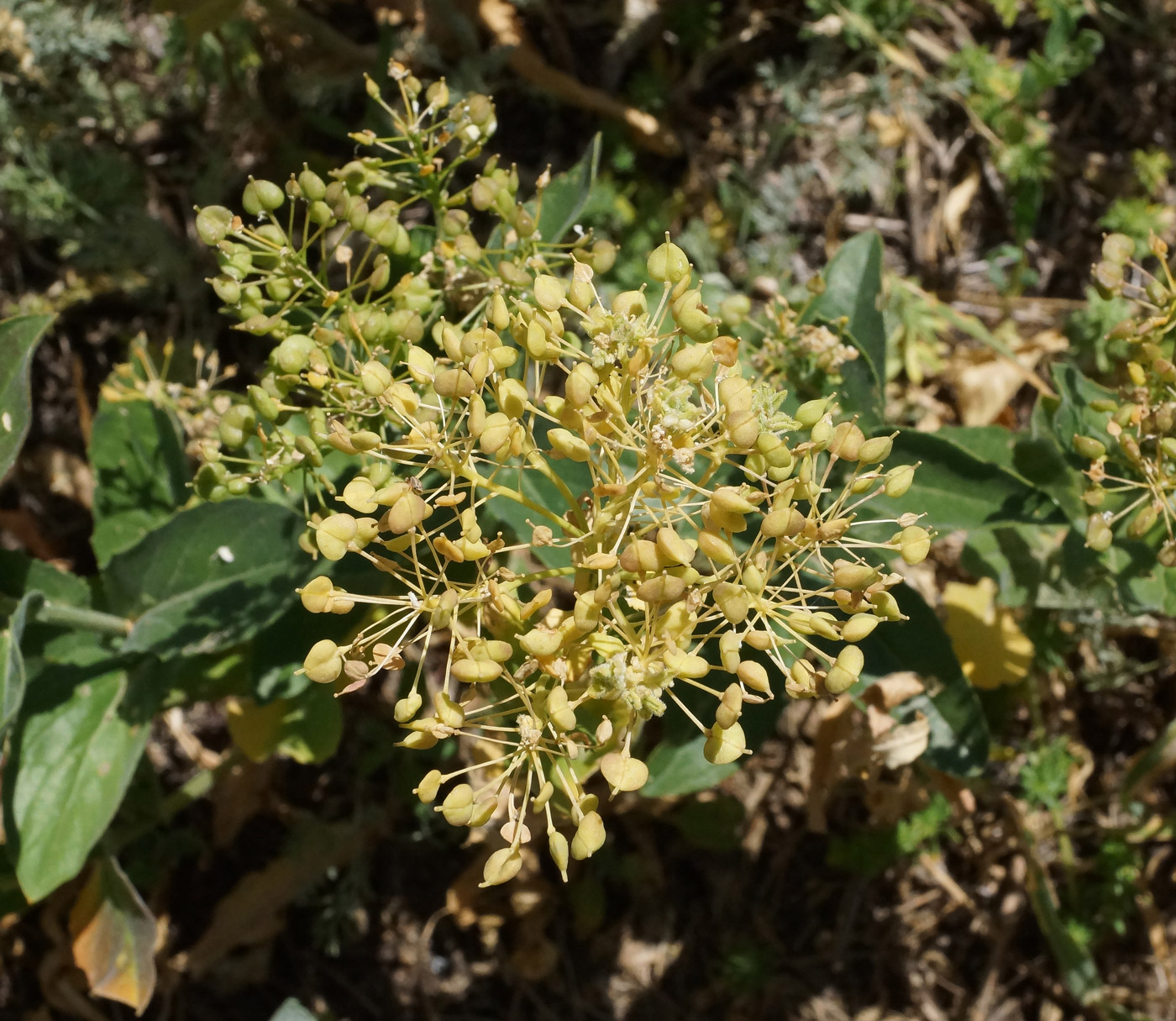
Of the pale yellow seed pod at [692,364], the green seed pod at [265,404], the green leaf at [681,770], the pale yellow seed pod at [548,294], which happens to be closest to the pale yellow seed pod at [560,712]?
the pale yellow seed pod at [692,364]

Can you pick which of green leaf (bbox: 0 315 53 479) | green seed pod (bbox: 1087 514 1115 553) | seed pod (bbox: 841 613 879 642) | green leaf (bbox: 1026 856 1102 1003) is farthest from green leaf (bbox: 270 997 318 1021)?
green leaf (bbox: 1026 856 1102 1003)

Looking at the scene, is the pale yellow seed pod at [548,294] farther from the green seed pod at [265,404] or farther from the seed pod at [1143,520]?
the seed pod at [1143,520]

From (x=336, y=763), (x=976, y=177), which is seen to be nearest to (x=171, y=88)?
(x=336, y=763)

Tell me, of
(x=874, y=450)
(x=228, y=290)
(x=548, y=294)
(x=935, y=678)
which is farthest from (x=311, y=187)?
(x=935, y=678)

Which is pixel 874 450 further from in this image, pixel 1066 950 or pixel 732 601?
pixel 1066 950

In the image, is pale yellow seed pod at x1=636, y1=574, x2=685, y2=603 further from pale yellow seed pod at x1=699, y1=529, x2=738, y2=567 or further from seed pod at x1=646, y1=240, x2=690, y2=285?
seed pod at x1=646, y1=240, x2=690, y2=285
